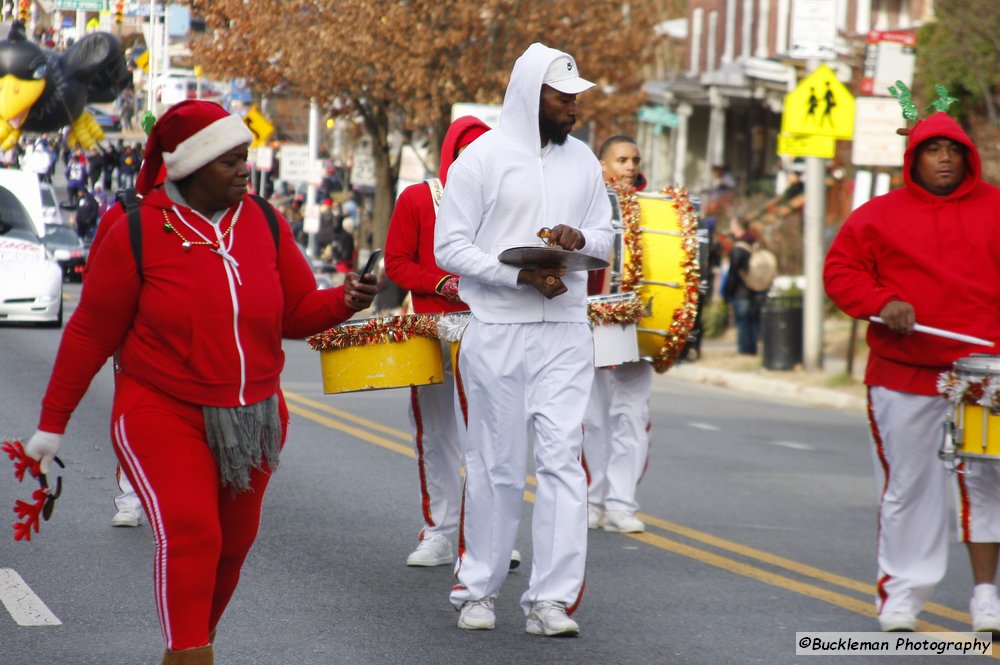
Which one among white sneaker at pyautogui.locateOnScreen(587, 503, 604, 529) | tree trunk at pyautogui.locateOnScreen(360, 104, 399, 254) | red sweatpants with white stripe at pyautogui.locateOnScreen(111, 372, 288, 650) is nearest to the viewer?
red sweatpants with white stripe at pyautogui.locateOnScreen(111, 372, 288, 650)

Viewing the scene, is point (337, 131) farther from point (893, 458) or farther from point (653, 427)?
point (893, 458)

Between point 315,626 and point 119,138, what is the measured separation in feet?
98.3

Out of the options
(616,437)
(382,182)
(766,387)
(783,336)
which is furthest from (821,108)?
(382,182)

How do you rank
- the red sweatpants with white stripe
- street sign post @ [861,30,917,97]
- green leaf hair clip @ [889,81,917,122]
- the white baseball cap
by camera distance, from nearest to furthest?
the red sweatpants with white stripe < the white baseball cap < green leaf hair clip @ [889,81,917,122] < street sign post @ [861,30,917,97]

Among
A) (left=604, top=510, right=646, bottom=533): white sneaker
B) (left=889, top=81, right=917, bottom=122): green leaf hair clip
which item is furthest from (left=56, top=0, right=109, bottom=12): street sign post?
(left=889, top=81, right=917, bottom=122): green leaf hair clip

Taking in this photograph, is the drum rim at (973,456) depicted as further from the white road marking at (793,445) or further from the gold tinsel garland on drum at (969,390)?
the white road marking at (793,445)

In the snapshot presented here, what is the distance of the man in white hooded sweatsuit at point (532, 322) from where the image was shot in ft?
21.4

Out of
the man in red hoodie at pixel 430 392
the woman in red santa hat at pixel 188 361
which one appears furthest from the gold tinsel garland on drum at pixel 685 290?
the woman in red santa hat at pixel 188 361

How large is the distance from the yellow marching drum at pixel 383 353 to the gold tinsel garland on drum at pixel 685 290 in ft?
6.42

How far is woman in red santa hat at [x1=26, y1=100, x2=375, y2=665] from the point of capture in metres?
4.89

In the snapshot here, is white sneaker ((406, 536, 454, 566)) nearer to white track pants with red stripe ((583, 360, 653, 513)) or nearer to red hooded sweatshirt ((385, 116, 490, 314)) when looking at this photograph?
red hooded sweatshirt ((385, 116, 490, 314))

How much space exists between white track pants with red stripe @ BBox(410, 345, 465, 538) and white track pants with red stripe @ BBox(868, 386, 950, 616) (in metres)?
2.09

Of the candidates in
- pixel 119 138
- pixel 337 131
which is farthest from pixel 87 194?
pixel 337 131

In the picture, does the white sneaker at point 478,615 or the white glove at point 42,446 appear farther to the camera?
the white sneaker at point 478,615
